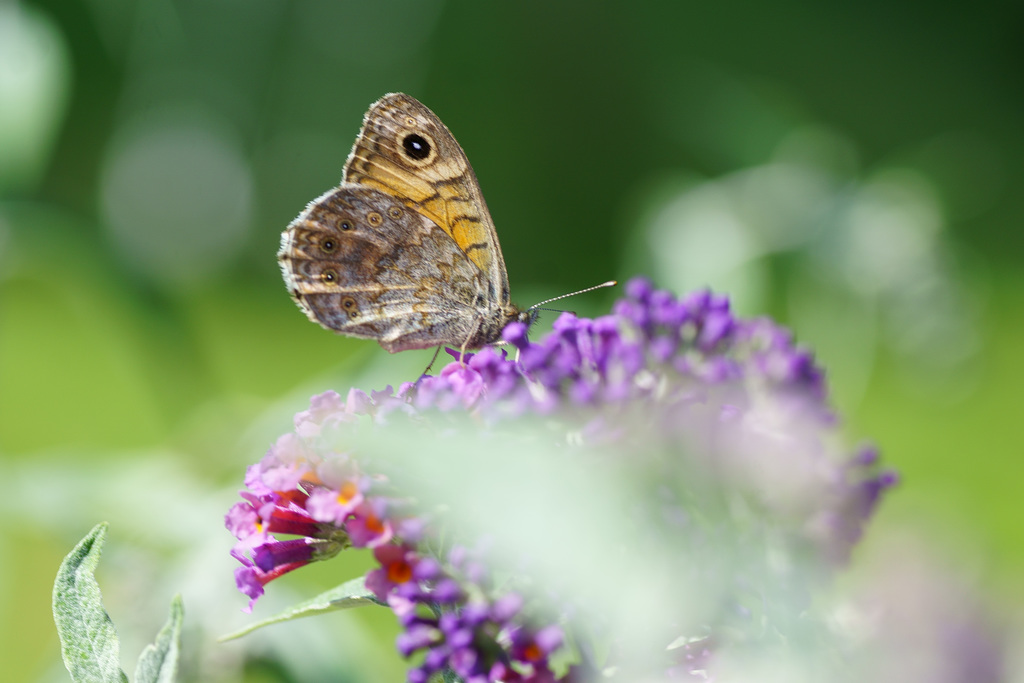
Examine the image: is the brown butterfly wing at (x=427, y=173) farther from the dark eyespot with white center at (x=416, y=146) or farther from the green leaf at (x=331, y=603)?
the green leaf at (x=331, y=603)

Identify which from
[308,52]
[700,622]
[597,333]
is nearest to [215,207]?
[308,52]

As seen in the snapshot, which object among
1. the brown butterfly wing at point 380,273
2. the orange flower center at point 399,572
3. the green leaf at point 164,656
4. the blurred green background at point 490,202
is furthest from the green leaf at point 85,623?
the brown butterfly wing at point 380,273

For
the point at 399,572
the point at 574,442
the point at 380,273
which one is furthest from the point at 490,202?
the point at 399,572

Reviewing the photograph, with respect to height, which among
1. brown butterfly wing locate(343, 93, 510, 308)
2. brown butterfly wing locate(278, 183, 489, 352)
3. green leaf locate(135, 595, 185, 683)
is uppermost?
brown butterfly wing locate(343, 93, 510, 308)

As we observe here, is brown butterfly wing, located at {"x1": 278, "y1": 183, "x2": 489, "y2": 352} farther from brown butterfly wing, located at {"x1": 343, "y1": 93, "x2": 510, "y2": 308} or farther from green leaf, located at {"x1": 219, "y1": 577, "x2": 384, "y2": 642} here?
green leaf, located at {"x1": 219, "y1": 577, "x2": 384, "y2": 642}

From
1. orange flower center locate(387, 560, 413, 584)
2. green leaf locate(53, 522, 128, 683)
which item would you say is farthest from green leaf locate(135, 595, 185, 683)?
orange flower center locate(387, 560, 413, 584)

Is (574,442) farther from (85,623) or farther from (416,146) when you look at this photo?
(416,146)

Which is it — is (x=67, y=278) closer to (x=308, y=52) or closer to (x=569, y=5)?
(x=308, y=52)
